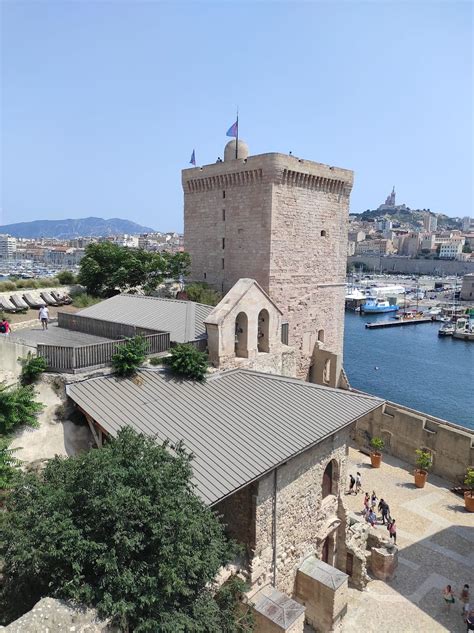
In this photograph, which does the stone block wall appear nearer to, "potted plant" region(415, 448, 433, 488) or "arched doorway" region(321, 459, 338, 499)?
"arched doorway" region(321, 459, 338, 499)

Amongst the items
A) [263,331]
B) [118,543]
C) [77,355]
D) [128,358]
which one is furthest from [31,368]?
[263,331]

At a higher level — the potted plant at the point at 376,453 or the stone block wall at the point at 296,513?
the stone block wall at the point at 296,513

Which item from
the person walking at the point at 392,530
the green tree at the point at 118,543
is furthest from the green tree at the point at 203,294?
the green tree at the point at 118,543

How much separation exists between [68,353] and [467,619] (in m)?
14.1

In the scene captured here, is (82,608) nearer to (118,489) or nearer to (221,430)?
(118,489)

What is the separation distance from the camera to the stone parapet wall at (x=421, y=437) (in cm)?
2261

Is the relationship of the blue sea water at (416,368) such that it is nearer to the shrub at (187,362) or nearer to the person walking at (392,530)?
the person walking at (392,530)

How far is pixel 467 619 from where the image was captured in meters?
13.4

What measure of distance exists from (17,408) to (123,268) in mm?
19805

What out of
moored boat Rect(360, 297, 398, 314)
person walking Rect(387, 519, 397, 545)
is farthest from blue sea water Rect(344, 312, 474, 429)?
person walking Rect(387, 519, 397, 545)

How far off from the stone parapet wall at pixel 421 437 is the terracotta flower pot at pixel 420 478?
1.74 meters

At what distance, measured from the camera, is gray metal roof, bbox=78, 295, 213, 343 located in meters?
17.8

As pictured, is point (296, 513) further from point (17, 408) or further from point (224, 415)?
point (17, 408)

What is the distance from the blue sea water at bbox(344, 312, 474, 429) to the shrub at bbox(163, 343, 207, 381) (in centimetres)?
3620
